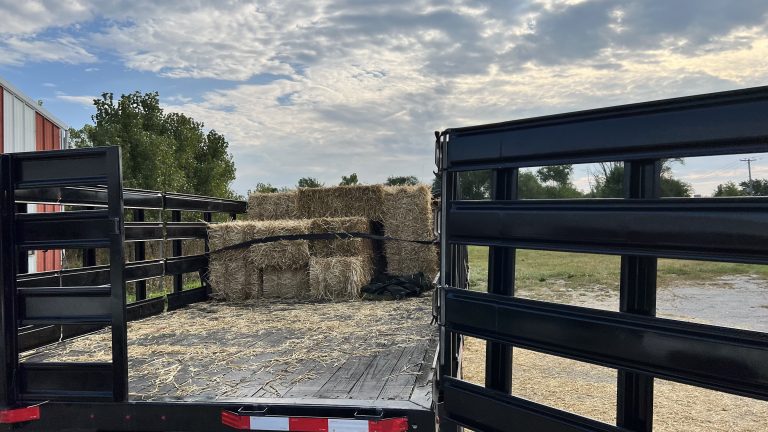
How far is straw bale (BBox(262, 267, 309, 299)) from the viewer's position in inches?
249

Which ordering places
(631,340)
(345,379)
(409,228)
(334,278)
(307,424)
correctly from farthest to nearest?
1. (409,228)
2. (334,278)
3. (345,379)
4. (307,424)
5. (631,340)

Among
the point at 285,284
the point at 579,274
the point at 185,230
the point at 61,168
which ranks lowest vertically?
the point at 579,274

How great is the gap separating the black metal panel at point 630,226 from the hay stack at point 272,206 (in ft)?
22.7

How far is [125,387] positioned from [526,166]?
191 centimetres

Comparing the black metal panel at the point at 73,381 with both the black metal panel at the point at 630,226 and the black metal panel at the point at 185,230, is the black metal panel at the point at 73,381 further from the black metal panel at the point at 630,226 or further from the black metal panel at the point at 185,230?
the black metal panel at the point at 185,230

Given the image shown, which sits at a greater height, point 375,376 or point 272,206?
point 272,206

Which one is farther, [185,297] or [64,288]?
[185,297]

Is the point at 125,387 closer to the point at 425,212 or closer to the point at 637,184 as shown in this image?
the point at 637,184

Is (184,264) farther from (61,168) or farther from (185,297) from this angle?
(61,168)

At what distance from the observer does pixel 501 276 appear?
184 cm

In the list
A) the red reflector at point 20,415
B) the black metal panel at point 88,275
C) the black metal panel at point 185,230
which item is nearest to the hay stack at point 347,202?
the black metal panel at point 185,230

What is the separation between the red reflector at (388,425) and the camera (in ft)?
6.91

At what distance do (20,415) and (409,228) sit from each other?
6.27 meters

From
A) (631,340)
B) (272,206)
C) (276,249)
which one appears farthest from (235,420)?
(272,206)
